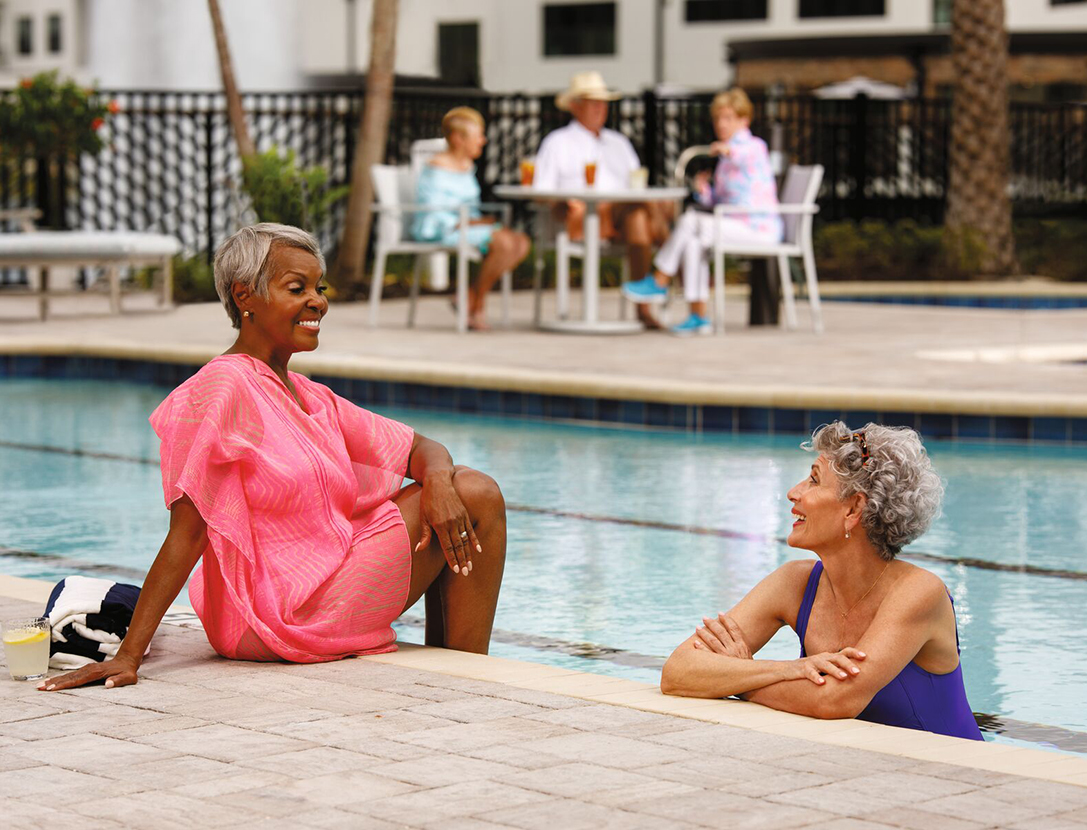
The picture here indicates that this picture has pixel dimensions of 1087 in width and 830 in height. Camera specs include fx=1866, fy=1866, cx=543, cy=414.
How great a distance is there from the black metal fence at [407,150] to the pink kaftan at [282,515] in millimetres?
10047

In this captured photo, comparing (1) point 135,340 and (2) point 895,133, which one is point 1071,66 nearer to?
(2) point 895,133

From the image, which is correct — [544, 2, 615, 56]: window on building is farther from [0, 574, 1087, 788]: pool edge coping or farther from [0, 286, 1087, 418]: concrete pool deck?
[0, 574, 1087, 788]: pool edge coping

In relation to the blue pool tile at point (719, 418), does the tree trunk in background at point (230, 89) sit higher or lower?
higher

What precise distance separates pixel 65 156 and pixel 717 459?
27.3ft

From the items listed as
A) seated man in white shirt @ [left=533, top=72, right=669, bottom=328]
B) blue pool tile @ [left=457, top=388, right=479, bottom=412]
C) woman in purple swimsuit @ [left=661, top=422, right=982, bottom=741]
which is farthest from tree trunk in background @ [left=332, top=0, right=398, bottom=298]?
woman in purple swimsuit @ [left=661, top=422, right=982, bottom=741]

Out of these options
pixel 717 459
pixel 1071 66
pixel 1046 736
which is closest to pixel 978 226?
pixel 717 459

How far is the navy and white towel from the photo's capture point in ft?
12.7

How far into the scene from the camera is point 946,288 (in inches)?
628

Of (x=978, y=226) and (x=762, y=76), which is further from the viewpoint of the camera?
(x=762, y=76)

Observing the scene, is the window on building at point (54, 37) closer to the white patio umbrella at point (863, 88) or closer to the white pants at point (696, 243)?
the white patio umbrella at point (863, 88)

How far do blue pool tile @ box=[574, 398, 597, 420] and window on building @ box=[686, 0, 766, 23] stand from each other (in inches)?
1416

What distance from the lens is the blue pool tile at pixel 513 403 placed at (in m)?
9.41

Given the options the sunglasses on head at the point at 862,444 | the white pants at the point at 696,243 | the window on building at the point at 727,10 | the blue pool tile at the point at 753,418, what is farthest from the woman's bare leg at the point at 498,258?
the window on building at the point at 727,10

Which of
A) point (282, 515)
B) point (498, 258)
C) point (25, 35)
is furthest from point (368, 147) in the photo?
point (25, 35)
